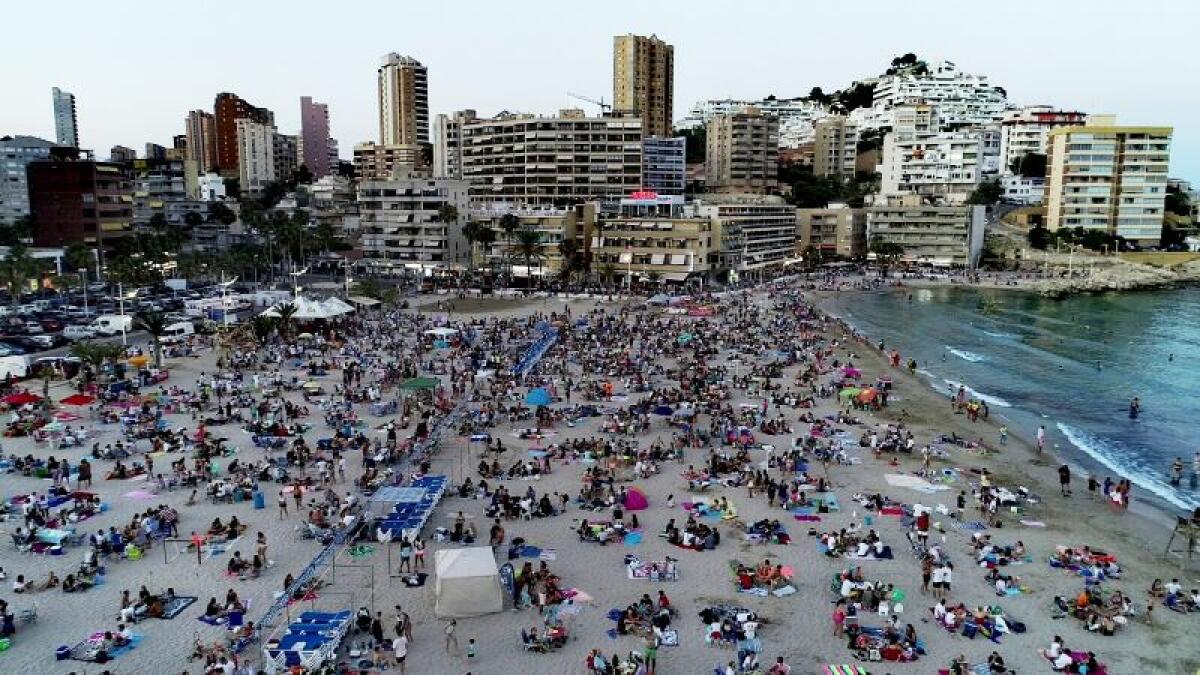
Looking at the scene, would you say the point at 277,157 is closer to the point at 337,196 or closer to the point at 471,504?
the point at 337,196

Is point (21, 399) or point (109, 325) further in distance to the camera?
point (109, 325)

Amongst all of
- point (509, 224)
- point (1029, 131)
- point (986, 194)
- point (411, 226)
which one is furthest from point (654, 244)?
point (1029, 131)

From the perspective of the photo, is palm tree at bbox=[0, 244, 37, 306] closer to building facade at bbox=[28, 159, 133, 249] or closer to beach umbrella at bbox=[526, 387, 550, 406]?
building facade at bbox=[28, 159, 133, 249]

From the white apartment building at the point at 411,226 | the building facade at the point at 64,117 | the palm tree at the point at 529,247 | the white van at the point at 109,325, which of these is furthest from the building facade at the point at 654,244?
the building facade at the point at 64,117

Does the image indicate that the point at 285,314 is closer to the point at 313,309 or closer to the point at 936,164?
the point at 313,309

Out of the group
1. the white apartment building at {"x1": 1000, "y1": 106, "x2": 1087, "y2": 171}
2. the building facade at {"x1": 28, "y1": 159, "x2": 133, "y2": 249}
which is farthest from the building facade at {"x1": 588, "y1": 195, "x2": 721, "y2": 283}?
the white apartment building at {"x1": 1000, "y1": 106, "x2": 1087, "y2": 171}

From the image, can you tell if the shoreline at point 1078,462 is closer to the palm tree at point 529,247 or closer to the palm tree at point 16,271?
the palm tree at point 529,247
